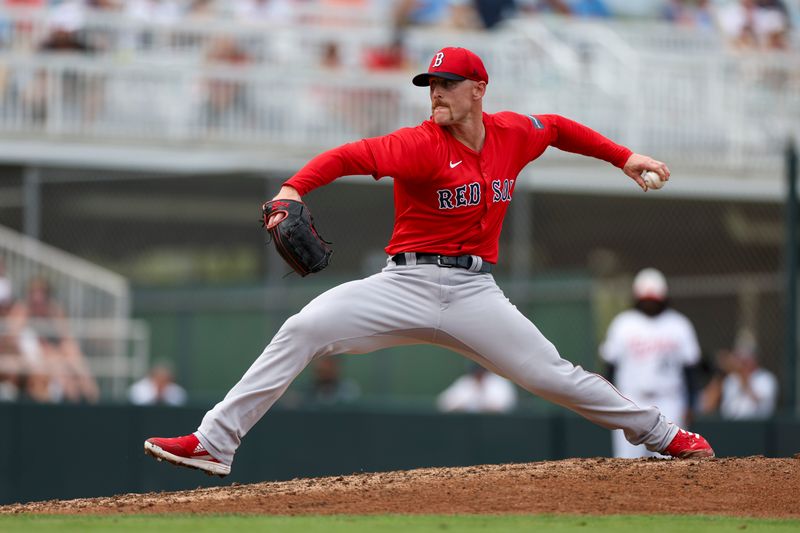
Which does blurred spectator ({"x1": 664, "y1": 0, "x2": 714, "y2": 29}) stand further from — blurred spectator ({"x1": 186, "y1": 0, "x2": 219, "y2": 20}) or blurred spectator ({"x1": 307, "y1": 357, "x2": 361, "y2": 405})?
blurred spectator ({"x1": 307, "y1": 357, "x2": 361, "y2": 405})

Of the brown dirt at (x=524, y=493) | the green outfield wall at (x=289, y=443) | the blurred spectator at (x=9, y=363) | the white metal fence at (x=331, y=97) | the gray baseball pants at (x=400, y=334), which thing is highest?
the white metal fence at (x=331, y=97)

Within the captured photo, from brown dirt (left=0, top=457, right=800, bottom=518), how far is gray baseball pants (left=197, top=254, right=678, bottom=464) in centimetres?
41

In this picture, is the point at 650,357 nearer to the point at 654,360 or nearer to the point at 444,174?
the point at 654,360

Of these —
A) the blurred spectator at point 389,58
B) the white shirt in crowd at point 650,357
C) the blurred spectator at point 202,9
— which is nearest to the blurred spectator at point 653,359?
the white shirt in crowd at point 650,357

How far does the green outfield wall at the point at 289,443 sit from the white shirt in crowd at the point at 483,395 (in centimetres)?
177

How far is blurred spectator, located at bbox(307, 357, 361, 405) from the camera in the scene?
13.7 meters

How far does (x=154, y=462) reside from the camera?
11344 mm

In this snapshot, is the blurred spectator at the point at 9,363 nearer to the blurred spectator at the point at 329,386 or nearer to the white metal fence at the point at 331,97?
the blurred spectator at the point at 329,386

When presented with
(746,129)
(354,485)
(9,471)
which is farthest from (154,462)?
(746,129)

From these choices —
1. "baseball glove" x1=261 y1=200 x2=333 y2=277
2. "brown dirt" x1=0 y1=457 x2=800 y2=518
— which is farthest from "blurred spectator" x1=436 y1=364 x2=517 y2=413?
"baseball glove" x1=261 y1=200 x2=333 y2=277

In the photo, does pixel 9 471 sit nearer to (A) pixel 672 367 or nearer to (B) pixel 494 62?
(A) pixel 672 367

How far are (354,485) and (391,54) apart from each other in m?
10.3

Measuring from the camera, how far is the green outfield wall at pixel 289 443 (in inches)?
429

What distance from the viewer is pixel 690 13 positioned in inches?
771
